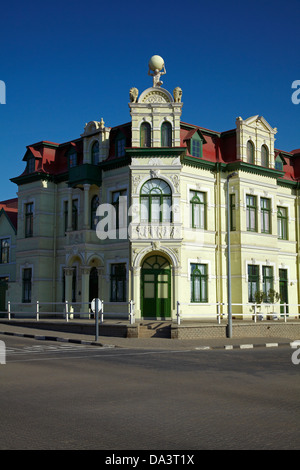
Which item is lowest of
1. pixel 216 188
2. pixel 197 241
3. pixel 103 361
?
pixel 103 361

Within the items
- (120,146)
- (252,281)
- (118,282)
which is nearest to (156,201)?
(120,146)

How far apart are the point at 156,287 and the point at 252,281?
611 cm

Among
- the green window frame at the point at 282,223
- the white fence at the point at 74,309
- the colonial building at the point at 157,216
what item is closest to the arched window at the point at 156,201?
the colonial building at the point at 157,216

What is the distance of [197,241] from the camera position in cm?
2972

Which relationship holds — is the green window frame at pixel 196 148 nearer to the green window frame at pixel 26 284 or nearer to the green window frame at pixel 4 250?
the green window frame at pixel 26 284

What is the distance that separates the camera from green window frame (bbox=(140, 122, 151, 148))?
28609 millimetres

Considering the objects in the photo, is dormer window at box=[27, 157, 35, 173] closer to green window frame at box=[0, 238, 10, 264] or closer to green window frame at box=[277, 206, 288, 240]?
green window frame at box=[0, 238, 10, 264]

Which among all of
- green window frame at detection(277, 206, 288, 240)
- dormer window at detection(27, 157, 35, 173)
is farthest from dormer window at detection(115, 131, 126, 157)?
green window frame at detection(277, 206, 288, 240)

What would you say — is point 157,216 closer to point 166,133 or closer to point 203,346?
point 166,133

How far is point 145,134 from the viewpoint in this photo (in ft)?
94.2

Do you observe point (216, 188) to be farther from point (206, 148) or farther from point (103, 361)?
point (103, 361)

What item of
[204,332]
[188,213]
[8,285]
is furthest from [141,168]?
[8,285]
